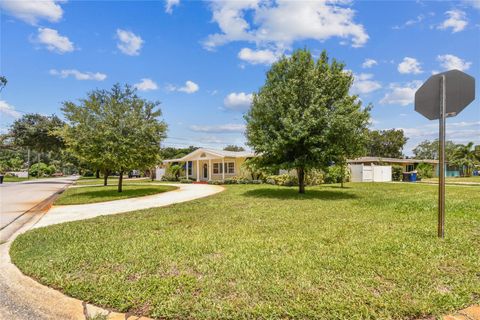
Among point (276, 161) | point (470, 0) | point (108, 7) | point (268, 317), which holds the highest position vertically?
point (108, 7)

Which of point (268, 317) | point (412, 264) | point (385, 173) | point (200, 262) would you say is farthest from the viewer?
point (385, 173)

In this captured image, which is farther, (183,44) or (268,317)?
(183,44)

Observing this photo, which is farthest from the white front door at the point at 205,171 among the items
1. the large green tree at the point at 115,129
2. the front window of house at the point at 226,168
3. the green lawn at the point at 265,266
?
the green lawn at the point at 265,266

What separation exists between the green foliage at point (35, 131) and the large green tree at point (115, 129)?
56.7 ft

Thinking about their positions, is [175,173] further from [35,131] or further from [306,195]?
[306,195]

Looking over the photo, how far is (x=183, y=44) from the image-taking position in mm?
12906

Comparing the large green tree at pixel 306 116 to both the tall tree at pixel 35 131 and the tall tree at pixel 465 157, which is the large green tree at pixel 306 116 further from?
the tall tree at pixel 465 157

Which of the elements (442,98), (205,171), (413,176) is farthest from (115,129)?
(413,176)

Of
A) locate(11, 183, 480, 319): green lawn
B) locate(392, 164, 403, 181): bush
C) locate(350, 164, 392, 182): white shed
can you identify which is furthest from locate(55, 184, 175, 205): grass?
locate(392, 164, 403, 181): bush

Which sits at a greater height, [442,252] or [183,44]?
[183,44]

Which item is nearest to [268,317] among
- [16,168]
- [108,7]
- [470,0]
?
[470,0]

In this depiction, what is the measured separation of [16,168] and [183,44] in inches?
2796

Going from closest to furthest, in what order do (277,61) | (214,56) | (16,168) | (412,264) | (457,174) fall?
(412,264)
(277,61)
(214,56)
(457,174)
(16,168)

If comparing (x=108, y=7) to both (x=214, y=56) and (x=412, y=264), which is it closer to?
(x=214, y=56)
